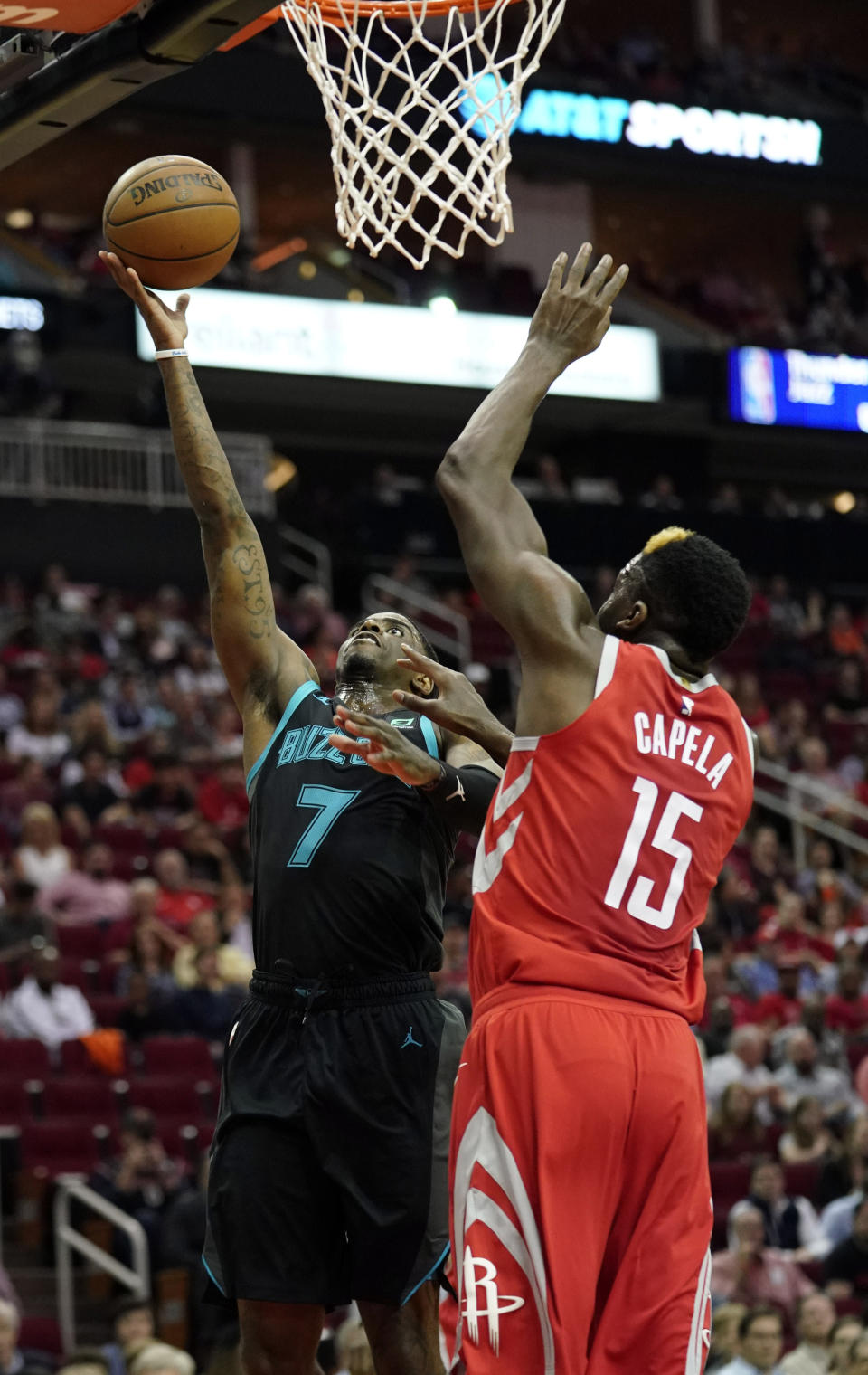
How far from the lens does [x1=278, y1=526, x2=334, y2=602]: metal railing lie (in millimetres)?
20484

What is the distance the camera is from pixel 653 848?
3830 millimetres

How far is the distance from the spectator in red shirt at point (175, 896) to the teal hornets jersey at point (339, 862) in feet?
24.6

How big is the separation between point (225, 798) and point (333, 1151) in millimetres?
10164

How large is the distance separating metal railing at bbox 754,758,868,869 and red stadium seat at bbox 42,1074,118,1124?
876cm

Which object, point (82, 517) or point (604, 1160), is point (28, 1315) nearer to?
point (604, 1160)

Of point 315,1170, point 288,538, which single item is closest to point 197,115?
point 288,538

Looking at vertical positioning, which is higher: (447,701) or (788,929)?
(447,701)

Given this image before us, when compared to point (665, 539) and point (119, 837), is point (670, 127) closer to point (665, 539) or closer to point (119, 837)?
point (119, 837)

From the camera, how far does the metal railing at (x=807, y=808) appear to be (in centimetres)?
1798

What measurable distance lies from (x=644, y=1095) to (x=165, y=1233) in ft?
19.9

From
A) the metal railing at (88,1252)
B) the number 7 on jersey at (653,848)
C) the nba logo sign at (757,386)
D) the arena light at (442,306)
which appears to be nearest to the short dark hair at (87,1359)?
the metal railing at (88,1252)

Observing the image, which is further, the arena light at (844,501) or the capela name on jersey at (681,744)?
the arena light at (844,501)

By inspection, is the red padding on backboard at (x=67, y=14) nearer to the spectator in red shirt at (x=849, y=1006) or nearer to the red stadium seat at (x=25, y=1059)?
the red stadium seat at (x=25, y=1059)

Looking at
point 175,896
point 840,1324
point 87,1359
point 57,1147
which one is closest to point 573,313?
point 87,1359
